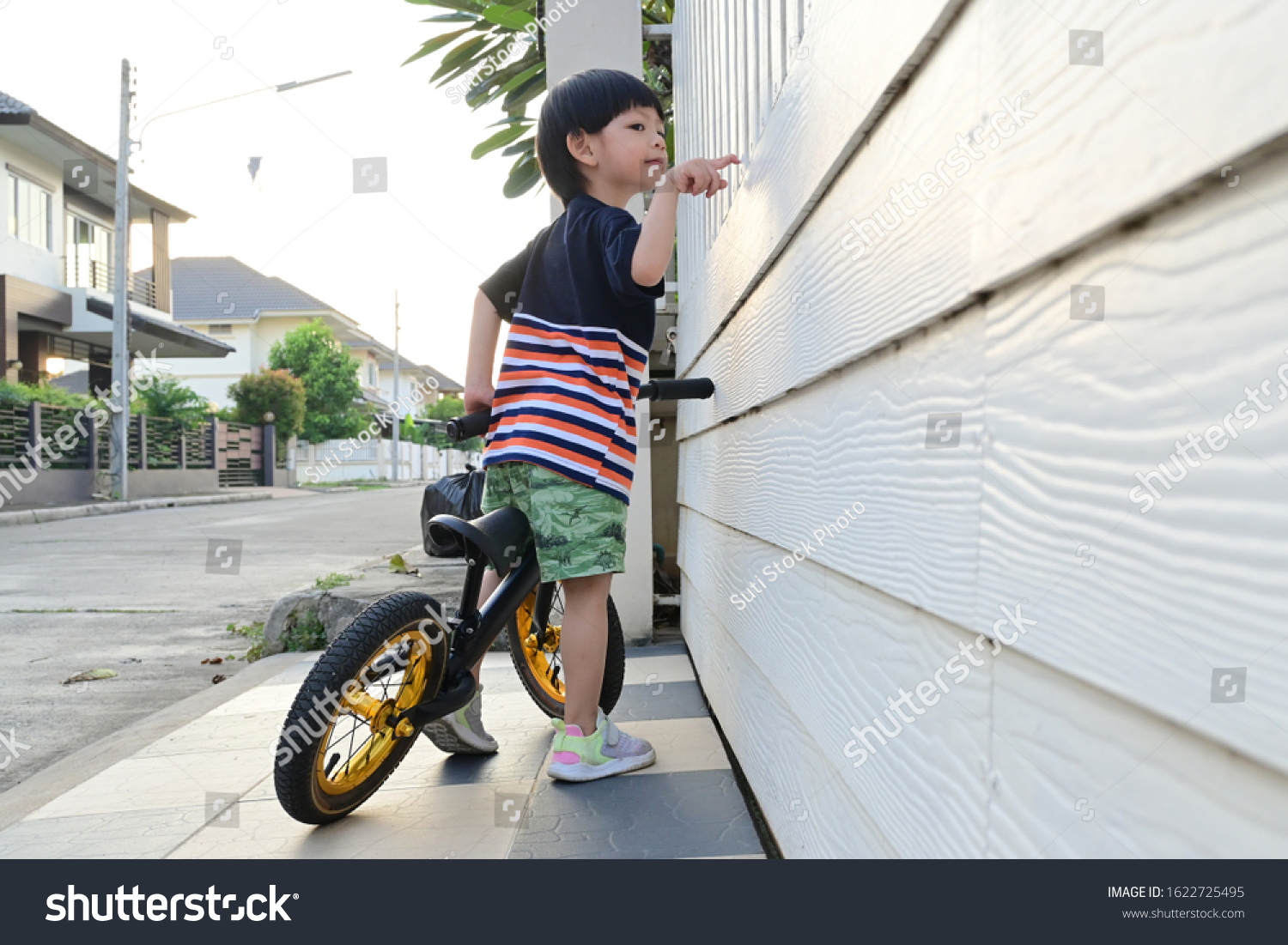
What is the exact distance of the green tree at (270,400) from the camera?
29.0 metres

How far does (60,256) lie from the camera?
66.6 feet

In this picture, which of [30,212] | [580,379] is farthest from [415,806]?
[30,212]

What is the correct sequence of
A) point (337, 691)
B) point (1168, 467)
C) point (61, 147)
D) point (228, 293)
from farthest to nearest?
point (228, 293) → point (61, 147) → point (337, 691) → point (1168, 467)

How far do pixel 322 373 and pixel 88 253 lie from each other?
1514 cm

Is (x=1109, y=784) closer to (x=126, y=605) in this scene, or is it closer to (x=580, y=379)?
(x=580, y=379)

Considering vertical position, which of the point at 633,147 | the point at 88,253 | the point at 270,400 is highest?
the point at 88,253

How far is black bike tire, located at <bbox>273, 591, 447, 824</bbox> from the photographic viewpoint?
1.70m

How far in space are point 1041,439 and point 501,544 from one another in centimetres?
144

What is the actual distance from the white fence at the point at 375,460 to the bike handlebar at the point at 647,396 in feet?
95.0

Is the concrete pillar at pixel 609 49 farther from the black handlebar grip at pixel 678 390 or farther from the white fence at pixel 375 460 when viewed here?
the white fence at pixel 375 460

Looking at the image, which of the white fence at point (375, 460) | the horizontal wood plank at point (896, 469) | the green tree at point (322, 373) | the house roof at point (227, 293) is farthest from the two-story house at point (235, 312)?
the horizontal wood plank at point (896, 469)
